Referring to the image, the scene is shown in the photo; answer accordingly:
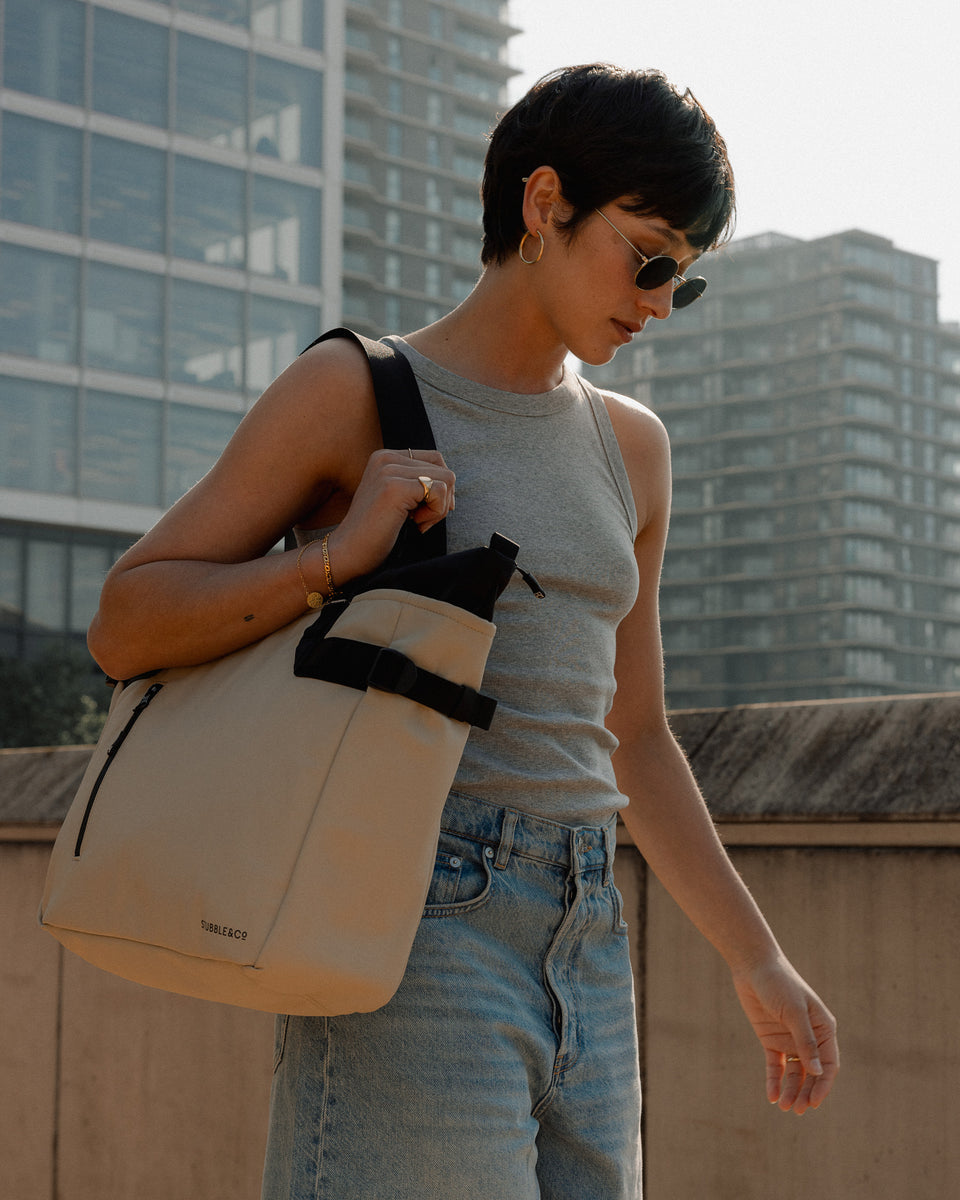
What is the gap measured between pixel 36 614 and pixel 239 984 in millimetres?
39468

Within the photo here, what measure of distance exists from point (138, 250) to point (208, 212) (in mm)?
2922

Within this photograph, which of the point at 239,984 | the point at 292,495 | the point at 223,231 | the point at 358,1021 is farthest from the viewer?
the point at 223,231

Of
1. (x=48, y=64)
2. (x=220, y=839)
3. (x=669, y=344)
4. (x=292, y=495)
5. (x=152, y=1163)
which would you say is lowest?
(x=152, y=1163)

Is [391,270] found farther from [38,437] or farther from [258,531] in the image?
[258,531]

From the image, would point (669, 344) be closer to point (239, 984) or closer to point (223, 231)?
point (223, 231)

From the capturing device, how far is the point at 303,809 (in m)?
1.30

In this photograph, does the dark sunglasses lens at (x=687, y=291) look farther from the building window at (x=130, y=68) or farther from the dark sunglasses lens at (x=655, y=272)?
the building window at (x=130, y=68)

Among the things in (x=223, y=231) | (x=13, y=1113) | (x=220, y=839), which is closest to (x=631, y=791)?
(x=220, y=839)

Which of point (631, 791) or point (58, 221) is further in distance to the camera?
point (58, 221)

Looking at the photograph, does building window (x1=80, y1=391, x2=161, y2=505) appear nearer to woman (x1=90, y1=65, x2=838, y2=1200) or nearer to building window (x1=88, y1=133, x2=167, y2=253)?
building window (x1=88, y1=133, x2=167, y2=253)

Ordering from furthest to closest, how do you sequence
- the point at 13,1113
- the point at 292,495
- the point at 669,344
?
the point at 669,344 → the point at 13,1113 → the point at 292,495

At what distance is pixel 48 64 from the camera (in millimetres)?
39906

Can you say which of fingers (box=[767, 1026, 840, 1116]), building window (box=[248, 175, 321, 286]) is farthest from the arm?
building window (box=[248, 175, 321, 286])

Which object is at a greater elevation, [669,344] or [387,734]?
[669,344]
